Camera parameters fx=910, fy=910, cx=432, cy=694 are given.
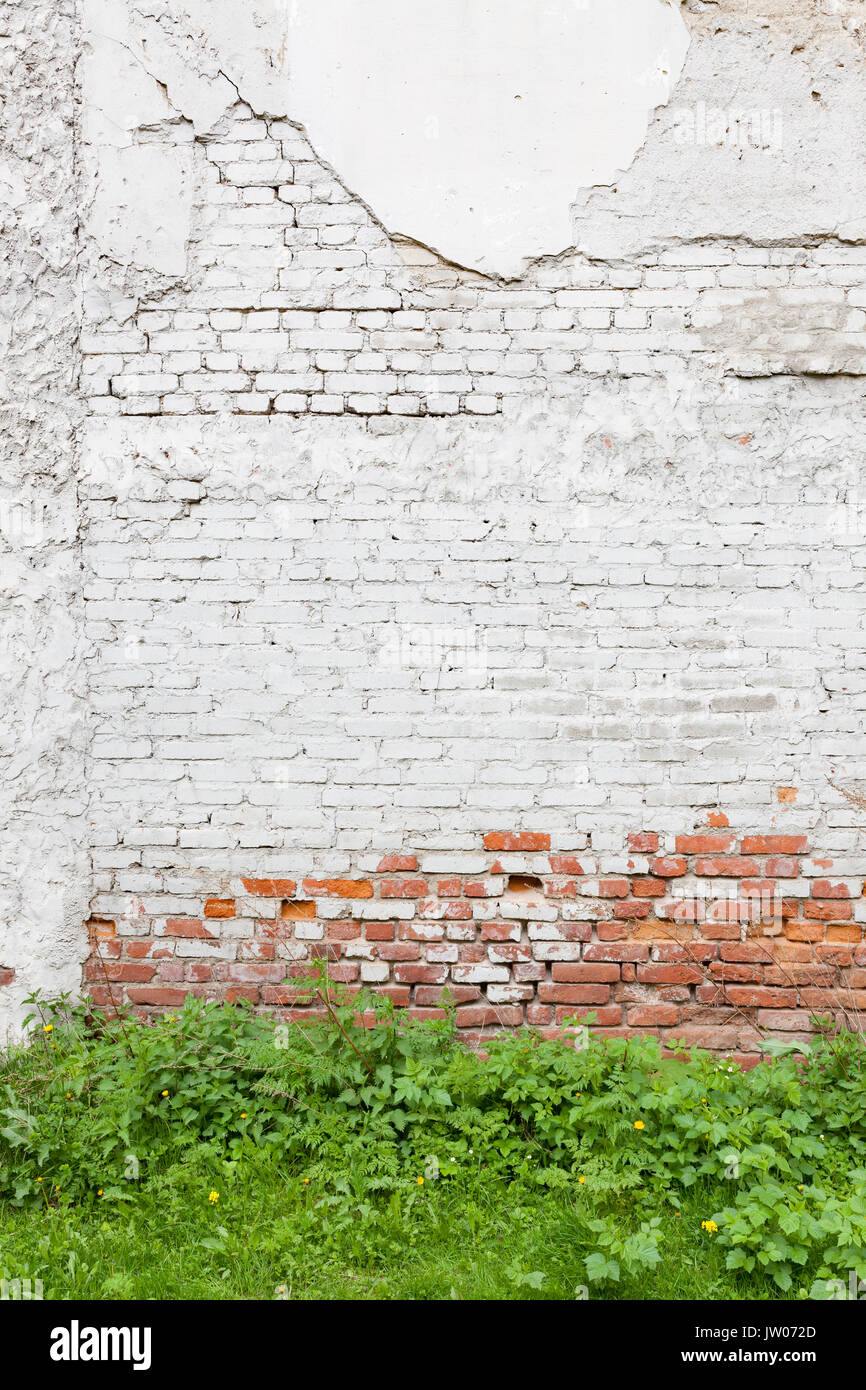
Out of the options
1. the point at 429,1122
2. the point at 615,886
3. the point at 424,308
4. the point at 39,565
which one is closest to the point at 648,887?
the point at 615,886

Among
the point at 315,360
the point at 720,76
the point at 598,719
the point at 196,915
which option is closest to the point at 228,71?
the point at 315,360

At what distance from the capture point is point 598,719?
3025 millimetres

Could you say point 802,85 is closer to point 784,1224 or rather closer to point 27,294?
point 27,294

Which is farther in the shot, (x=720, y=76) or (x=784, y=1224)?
(x=720, y=76)

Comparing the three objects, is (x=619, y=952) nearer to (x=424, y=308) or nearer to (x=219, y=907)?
(x=219, y=907)

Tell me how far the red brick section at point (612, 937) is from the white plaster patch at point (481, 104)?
201 cm

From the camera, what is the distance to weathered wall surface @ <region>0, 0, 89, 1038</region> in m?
3.06

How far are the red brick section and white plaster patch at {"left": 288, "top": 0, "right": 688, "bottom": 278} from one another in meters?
2.01

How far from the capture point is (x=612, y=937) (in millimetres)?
3035

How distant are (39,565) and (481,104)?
2115 millimetres

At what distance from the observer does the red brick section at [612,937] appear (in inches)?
119

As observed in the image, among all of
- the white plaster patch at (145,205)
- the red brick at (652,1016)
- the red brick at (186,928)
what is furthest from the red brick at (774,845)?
the white plaster patch at (145,205)

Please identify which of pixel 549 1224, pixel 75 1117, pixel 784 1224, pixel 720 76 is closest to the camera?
pixel 784 1224

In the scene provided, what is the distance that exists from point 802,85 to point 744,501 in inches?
53.2
